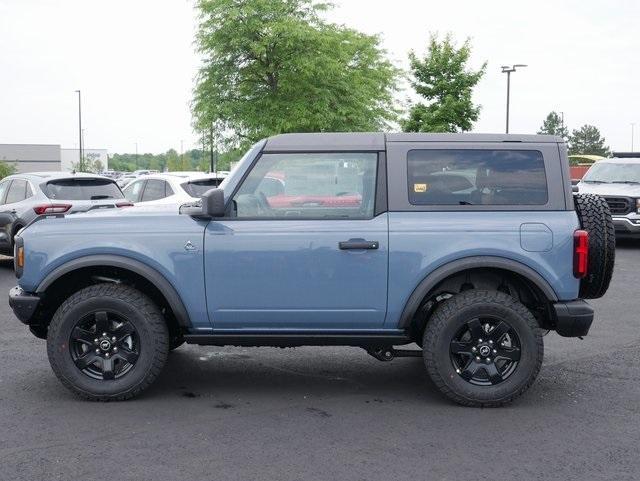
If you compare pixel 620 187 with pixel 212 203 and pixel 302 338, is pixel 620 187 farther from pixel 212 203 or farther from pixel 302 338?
pixel 212 203

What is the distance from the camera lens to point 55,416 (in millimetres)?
5062

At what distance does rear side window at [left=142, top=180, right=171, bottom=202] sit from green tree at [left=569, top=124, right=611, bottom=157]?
10270 cm

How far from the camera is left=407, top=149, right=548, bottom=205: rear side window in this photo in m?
5.34

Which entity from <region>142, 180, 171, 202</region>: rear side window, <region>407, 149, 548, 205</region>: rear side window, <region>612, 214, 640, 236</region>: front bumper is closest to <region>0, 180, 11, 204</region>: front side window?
<region>142, 180, 171, 202</region>: rear side window

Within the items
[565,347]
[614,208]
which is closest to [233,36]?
[614,208]

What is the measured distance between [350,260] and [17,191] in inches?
364

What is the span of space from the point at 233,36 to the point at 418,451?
101 feet

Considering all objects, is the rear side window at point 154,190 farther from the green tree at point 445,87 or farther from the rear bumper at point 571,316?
the green tree at point 445,87

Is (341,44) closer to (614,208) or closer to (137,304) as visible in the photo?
(614,208)

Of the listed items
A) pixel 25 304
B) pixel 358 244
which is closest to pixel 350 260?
pixel 358 244

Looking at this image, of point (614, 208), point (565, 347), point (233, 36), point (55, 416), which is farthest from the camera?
point (233, 36)

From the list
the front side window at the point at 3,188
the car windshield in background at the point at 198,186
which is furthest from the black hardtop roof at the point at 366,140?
the front side window at the point at 3,188

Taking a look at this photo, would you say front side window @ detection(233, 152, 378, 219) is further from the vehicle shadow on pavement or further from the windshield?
the windshield

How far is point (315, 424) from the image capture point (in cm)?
493
